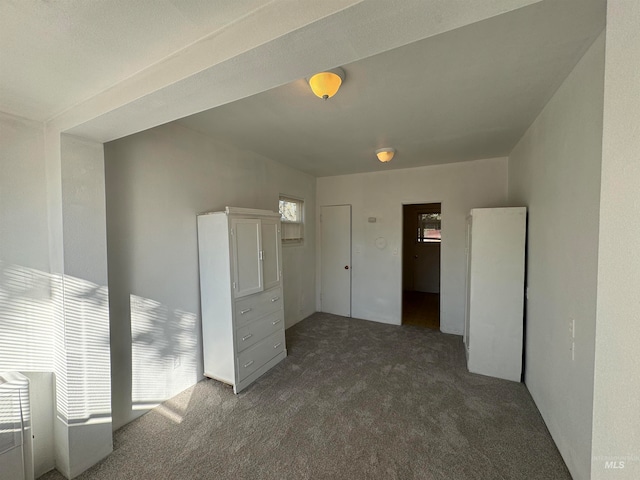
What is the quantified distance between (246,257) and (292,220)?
69.6 inches

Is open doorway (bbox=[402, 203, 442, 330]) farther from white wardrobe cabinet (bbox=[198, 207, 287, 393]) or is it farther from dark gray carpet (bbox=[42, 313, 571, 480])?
white wardrobe cabinet (bbox=[198, 207, 287, 393])

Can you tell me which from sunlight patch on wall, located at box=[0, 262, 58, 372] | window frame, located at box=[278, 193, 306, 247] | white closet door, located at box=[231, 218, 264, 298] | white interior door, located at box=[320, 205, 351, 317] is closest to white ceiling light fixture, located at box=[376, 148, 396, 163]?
white interior door, located at box=[320, 205, 351, 317]

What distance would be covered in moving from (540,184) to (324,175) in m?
3.09

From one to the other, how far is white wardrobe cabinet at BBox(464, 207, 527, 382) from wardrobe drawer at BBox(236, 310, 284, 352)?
2202mm

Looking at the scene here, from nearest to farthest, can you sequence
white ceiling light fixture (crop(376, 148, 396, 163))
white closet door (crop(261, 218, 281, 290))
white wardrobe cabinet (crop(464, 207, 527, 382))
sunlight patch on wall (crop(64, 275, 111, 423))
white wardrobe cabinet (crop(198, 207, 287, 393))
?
sunlight patch on wall (crop(64, 275, 111, 423)), white wardrobe cabinet (crop(198, 207, 287, 393)), white wardrobe cabinet (crop(464, 207, 527, 382)), white closet door (crop(261, 218, 281, 290)), white ceiling light fixture (crop(376, 148, 396, 163))

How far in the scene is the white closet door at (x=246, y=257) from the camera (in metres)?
2.44

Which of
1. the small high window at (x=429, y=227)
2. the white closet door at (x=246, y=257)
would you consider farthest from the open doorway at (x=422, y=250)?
the white closet door at (x=246, y=257)

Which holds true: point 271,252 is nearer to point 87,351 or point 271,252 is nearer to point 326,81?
point 87,351

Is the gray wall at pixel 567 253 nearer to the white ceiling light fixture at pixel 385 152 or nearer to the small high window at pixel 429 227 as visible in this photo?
the white ceiling light fixture at pixel 385 152

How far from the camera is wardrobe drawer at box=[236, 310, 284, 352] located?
249cm

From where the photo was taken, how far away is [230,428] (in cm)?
198

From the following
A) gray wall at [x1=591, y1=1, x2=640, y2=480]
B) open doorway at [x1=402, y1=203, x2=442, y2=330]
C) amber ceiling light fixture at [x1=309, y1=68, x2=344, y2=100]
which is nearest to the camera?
gray wall at [x1=591, y1=1, x2=640, y2=480]

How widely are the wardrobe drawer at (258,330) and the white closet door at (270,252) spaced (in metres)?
0.37

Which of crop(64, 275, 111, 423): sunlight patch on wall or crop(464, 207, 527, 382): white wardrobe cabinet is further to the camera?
crop(464, 207, 527, 382): white wardrobe cabinet
